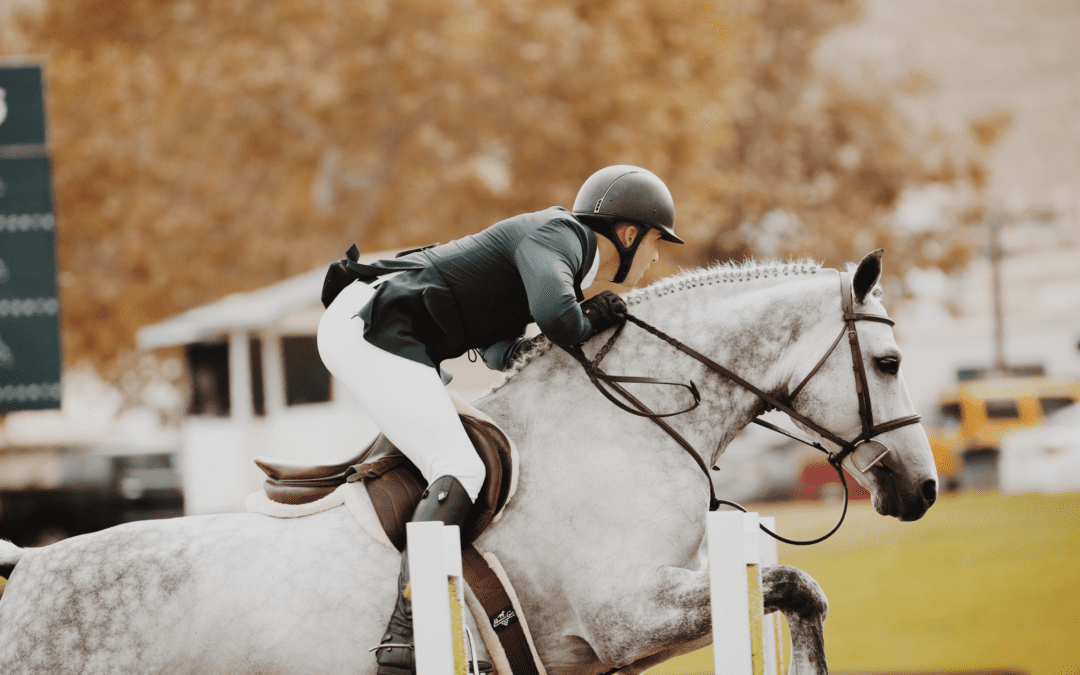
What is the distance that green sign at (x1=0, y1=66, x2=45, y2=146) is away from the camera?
7.57 metres

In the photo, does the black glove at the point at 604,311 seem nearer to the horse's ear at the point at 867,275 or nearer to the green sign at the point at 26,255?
the horse's ear at the point at 867,275

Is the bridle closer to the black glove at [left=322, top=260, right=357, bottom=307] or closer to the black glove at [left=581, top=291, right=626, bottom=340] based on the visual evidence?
the black glove at [left=581, top=291, right=626, bottom=340]

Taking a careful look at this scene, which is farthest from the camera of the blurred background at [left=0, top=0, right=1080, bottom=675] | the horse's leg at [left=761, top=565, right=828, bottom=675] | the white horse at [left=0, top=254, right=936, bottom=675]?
the blurred background at [left=0, top=0, right=1080, bottom=675]

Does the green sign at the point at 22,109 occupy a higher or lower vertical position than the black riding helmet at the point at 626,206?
higher

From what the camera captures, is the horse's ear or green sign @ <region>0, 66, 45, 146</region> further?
green sign @ <region>0, 66, 45, 146</region>

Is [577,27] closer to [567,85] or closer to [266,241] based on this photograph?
[567,85]

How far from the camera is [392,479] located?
354 cm

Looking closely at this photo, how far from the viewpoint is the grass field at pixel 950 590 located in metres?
7.53

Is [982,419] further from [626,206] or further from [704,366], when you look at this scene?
[626,206]

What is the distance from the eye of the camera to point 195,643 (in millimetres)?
3350

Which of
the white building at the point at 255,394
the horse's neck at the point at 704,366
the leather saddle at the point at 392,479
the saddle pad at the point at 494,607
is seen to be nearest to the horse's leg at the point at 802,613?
the horse's neck at the point at 704,366

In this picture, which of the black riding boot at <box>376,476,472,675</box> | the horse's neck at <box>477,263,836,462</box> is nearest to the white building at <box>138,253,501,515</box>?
the horse's neck at <box>477,263,836,462</box>

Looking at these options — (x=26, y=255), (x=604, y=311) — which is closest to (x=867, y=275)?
(x=604, y=311)

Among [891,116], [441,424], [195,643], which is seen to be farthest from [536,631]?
[891,116]
